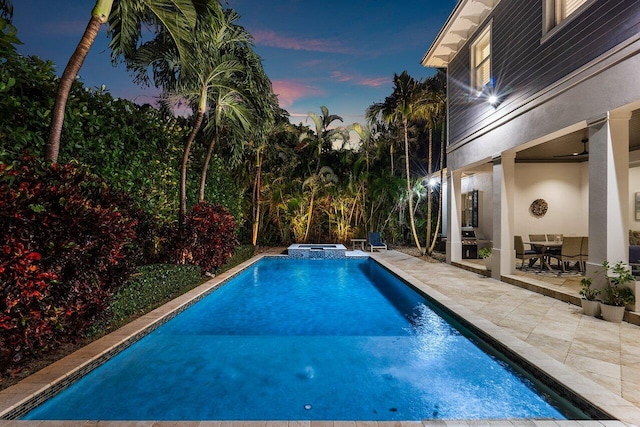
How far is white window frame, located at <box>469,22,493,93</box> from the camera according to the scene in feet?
26.7

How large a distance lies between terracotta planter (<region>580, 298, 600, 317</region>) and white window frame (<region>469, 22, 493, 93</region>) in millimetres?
5767

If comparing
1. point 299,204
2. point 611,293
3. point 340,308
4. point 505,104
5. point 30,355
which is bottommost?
point 340,308

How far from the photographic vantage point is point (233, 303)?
6703mm

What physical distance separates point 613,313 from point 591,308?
29 centimetres

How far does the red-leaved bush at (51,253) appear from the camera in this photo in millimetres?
2568

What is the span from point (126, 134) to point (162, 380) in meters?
3.77

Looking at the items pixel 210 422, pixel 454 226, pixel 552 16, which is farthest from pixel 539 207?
pixel 210 422

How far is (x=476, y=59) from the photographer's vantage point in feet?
29.5

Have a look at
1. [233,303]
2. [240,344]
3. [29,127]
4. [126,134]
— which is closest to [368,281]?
[233,303]

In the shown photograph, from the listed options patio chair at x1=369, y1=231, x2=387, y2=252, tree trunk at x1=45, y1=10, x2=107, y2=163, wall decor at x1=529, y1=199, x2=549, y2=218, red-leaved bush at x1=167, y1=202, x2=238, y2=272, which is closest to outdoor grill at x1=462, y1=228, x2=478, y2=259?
wall decor at x1=529, y1=199, x2=549, y2=218

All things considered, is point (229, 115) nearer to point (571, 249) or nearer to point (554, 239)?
point (571, 249)

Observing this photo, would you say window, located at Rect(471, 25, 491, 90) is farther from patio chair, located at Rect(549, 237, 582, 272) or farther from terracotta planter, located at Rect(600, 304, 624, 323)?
terracotta planter, located at Rect(600, 304, 624, 323)

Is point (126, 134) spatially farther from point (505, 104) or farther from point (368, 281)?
point (505, 104)

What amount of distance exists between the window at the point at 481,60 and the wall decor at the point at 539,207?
430 cm
